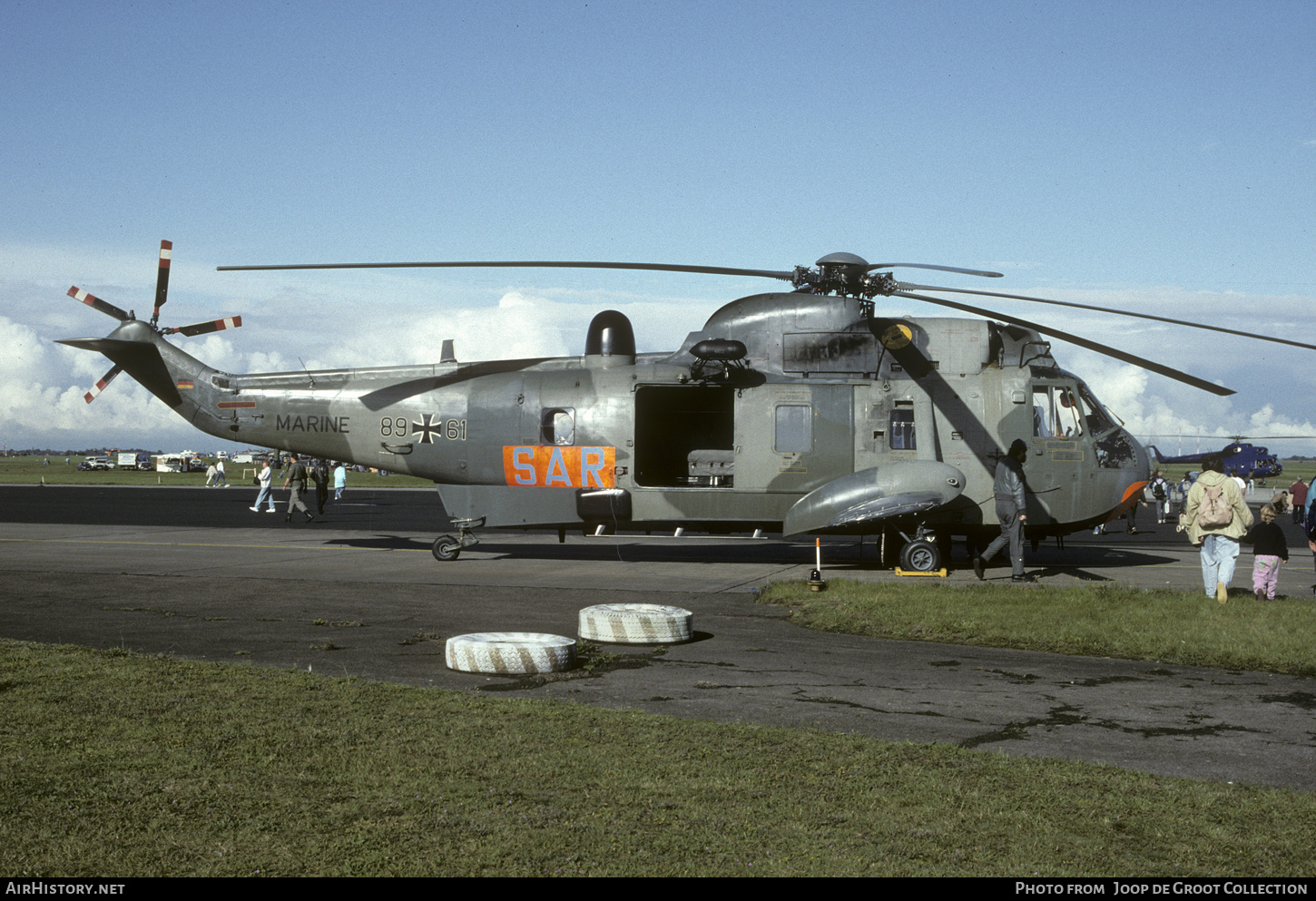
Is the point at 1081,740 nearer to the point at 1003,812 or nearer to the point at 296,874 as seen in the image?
the point at 1003,812

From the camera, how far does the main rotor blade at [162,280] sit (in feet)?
71.3

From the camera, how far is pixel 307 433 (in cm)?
2039

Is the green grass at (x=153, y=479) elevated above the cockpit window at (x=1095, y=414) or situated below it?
below

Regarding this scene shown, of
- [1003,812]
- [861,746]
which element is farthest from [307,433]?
[1003,812]

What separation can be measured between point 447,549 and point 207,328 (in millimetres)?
7495

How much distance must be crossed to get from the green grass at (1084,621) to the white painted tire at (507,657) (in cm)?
423

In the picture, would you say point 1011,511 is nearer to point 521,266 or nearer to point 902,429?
point 902,429

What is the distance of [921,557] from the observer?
1789cm

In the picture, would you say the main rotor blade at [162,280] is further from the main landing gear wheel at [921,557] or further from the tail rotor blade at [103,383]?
the main landing gear wheel at [921,557]

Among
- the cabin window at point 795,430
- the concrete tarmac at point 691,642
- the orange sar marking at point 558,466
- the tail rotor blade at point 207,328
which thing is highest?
the tail rotor blade at point 207,328

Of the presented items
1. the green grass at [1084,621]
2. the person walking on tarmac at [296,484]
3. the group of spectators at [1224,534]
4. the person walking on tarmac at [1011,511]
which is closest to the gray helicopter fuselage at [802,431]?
the person walking on tarmac at [1011,511]

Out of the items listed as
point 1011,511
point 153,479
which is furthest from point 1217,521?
point 153,479

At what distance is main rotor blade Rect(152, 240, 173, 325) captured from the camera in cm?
2172

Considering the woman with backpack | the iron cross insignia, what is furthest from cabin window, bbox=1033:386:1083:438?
the iron cross insignia
